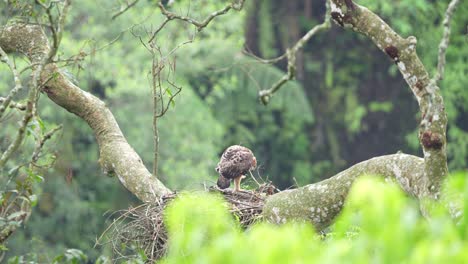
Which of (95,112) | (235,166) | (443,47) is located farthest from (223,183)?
(443,47)

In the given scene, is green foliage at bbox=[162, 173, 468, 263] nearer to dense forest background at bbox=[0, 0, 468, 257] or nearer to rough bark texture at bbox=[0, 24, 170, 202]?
rough bark texture at bbox=[0, 24, 170, 202]

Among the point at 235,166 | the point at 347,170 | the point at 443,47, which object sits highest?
the point at 443,47

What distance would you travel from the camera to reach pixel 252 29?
24188 mm

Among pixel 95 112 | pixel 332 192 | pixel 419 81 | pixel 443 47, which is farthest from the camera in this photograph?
pixel 95 112

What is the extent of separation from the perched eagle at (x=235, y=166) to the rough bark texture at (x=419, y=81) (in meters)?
3.30

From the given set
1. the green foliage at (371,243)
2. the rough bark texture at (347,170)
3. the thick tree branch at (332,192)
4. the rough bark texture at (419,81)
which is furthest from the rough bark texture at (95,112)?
the green foliage at (371,243)

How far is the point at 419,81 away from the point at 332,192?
95 cm

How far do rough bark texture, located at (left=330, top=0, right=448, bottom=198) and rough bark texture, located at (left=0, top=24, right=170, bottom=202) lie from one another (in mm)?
2081

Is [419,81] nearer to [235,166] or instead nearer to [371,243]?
[371,243]

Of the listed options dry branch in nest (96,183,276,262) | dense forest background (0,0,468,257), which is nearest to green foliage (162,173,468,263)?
dry branch in nest (96,183,276,262)

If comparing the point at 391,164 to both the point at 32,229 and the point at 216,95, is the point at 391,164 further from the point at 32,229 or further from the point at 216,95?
the point at 216,95

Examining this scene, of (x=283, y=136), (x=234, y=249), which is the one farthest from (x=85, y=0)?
(x=234, y=249)

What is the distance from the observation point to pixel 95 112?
25.6 feet

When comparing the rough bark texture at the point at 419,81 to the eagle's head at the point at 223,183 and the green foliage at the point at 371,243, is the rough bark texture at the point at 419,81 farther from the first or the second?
the eagle's head at the point at 223,183
